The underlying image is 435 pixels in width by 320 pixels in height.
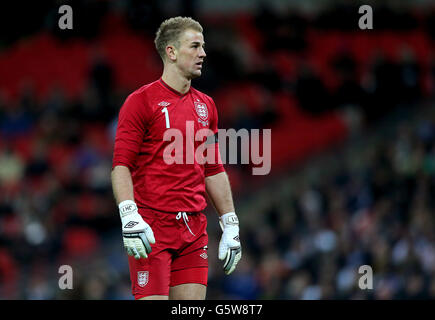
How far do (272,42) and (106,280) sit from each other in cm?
901

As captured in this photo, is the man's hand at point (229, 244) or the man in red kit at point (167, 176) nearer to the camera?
the man in red kit at point (167, 176)

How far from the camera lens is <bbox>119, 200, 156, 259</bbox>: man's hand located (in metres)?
5.09

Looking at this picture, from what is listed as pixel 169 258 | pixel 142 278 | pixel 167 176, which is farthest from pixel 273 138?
pixel 142 278

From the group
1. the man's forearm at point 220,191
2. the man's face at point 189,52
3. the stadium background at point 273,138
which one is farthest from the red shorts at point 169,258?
the stadium background at point 273,138

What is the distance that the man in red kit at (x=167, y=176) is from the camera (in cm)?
530

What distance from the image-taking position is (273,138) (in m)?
16.8

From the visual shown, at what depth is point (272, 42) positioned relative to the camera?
1858 centimetres

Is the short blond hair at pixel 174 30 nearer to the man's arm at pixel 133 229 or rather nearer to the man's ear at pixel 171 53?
the man's ear at pixel 171 53

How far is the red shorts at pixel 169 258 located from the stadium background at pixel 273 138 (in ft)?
16.1

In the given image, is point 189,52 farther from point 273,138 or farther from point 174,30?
point 273,138

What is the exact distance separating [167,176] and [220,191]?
1.91 ft

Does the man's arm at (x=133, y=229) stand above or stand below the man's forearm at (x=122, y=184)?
below

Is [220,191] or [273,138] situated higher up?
[273,138]

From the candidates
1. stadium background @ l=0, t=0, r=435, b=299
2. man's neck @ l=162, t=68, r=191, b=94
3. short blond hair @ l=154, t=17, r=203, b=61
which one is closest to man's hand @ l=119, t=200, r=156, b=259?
man's neck @ l=162, t=68, r=191, b=94
